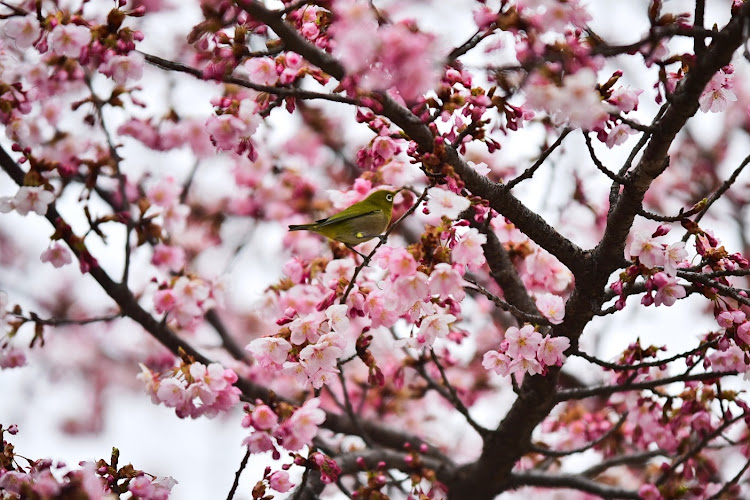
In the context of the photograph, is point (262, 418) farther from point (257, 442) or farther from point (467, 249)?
point (467, 249)

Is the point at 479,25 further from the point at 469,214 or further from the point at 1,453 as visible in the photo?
the point at 1,453

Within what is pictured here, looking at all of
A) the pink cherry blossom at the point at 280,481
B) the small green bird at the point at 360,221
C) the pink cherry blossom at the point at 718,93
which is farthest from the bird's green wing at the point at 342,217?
the pink cherry blossom at the point at 718,93

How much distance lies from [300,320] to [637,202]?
127 cm

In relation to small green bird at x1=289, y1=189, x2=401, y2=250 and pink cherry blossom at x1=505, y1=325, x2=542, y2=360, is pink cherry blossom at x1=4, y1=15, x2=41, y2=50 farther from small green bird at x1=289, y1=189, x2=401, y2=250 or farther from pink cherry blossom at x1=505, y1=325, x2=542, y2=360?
pink cherry blossom at x1=505, y1=325, x2=542, y2=360

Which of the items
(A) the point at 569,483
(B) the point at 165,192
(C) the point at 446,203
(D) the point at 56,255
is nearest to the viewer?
(C) the point at 446,203

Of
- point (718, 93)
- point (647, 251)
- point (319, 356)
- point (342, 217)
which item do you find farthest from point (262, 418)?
point (718, 93)

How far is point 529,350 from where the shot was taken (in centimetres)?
254

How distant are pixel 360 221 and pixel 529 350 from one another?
82cm

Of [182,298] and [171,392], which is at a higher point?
[182,298]

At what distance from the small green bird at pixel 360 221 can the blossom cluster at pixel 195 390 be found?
76cm

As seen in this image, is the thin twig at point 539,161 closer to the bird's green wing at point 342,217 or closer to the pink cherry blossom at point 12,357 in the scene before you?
the bird's green wing at point 342,217

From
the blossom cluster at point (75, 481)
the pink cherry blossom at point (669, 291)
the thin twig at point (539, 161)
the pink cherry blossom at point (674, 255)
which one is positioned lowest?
the blossom cluster at point (75, 481)

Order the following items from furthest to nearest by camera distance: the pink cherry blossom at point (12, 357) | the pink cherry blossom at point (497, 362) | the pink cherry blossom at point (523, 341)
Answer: the pink cherry blossom at point (12, 357), the pink cherry blossom at point (497, 362), the pink cherry blossom at point (523, 341)

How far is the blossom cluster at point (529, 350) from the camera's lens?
2.52 metres
